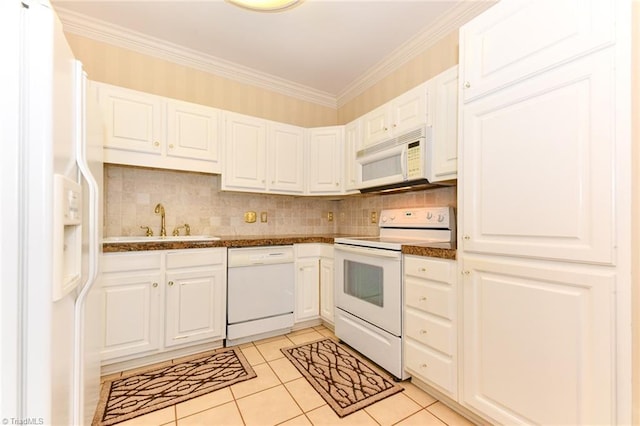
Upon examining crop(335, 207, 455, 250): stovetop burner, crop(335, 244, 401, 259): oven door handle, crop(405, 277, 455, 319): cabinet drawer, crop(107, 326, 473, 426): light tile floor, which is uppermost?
crop(335, 207, 455, 250): stovetop burner

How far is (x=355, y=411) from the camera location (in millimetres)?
1568

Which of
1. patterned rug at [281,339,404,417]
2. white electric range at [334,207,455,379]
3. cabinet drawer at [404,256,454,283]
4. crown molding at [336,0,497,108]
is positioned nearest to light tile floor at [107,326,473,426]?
patterned rug at [281,339,404,417]

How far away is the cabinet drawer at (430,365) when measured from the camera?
5.05ft

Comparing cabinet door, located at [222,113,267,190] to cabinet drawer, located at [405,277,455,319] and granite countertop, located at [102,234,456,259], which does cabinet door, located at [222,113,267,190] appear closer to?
granite countertop, located at [102,234,456,259]

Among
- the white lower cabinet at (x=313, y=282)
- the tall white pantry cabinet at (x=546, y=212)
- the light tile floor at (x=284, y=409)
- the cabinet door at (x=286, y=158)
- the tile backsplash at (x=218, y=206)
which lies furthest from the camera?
the cabinet door at (x=286, y=158)

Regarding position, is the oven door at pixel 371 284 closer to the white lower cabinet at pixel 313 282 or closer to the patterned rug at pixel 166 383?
the white lower cabinet at pixel 313 282

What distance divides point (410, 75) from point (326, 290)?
2164mm

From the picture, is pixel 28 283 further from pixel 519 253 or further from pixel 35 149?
pixel 519 253

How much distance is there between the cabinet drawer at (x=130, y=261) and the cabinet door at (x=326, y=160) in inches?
61.5

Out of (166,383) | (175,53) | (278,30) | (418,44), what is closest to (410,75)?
(418,44)

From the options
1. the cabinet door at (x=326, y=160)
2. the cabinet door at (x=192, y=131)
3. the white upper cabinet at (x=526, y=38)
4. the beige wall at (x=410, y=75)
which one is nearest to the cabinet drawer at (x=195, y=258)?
the cabinet door at (x=192, y=131)

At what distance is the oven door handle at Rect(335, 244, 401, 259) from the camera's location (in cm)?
186

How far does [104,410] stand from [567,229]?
2.43 m

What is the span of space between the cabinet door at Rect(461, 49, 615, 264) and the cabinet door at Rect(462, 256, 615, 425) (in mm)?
99
